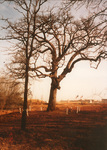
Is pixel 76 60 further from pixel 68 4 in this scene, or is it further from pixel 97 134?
pixel 68 4

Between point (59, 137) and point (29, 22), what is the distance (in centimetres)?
623

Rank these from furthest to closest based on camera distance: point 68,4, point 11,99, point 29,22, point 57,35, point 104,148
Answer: point 11,99 < point 57,35 < point 29,22 < point 104,148 < point 68,4

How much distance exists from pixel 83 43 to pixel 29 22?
9.21 m

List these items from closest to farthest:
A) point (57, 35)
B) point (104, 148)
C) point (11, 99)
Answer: point (104, 148)
point (57, 35)
point (11, 99)

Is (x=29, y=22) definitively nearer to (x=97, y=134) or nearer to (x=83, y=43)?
(x=97, y=134)

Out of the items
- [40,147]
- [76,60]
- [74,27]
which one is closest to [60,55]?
[76,60]

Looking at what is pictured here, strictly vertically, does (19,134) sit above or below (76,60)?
below

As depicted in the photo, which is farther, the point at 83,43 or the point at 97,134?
the point at 83,43

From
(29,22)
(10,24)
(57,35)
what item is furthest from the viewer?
(57,35)

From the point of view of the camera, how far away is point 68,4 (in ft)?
15.4

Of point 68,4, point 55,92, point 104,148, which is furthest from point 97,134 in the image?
point 55,92

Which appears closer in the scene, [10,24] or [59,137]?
[59,137]

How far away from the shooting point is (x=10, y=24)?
28.3ft

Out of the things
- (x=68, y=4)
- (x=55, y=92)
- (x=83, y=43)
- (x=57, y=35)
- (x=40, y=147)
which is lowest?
(x=40, y=147)
